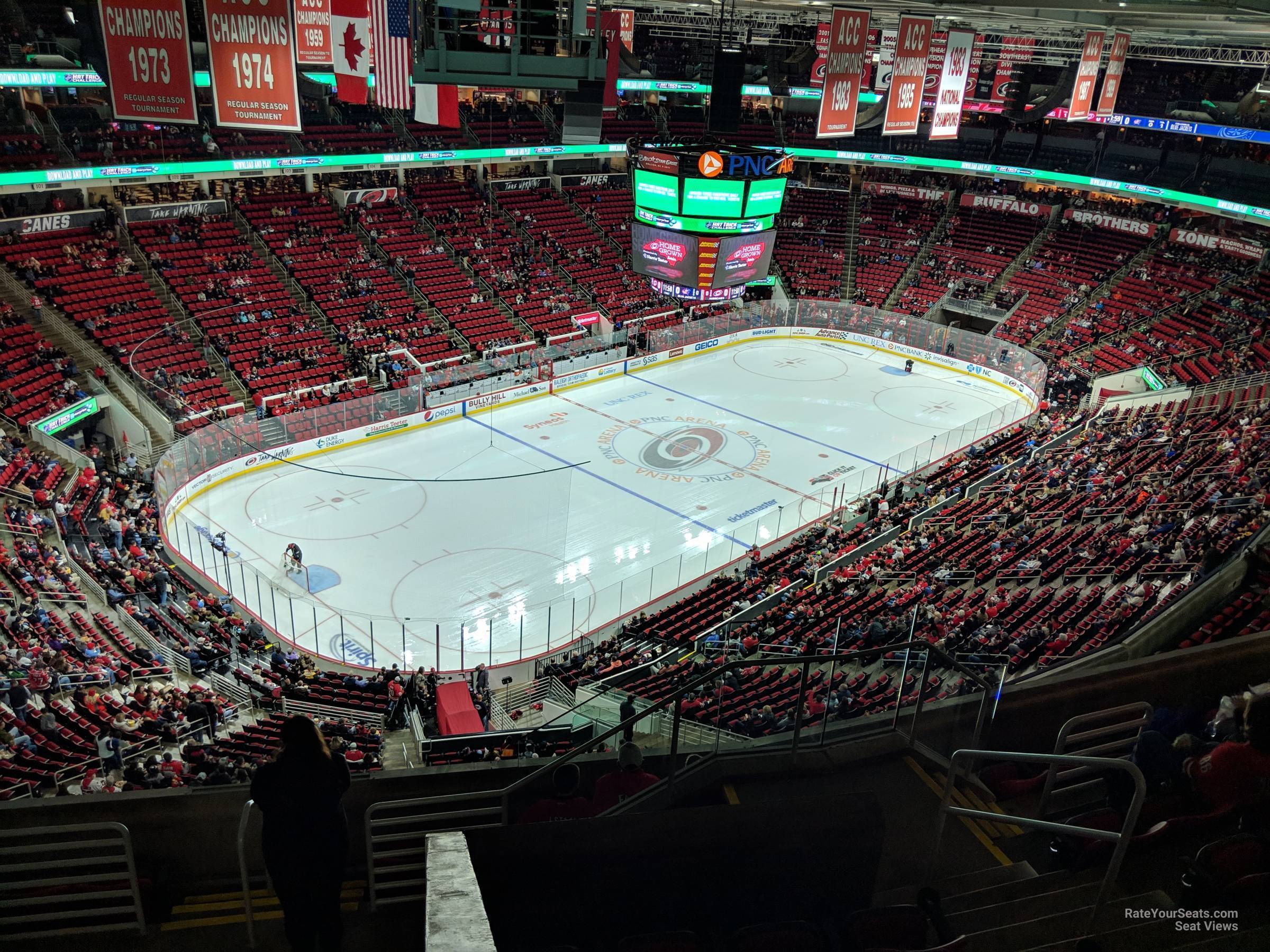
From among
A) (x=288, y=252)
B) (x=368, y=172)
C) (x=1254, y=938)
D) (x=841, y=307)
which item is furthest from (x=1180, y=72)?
(x=1254, y=938)

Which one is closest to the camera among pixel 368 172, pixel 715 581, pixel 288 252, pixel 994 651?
pixel 994 651

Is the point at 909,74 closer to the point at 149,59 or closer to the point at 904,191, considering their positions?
the point at 149,59

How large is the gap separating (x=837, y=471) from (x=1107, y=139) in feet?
79.1

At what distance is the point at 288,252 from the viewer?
3209 centimetres

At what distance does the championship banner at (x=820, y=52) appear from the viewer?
26859 mm

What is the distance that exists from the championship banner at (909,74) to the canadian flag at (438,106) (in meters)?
8.60

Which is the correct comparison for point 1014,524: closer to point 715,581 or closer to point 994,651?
point 715,581

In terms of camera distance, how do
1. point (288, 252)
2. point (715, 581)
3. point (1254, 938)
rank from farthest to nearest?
point (288, 252)
point (715, 581)
point (1254, 938)

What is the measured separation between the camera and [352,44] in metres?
14.7

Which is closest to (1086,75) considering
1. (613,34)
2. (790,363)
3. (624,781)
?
(613,34)

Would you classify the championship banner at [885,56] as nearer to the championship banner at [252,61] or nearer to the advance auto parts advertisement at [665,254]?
the advance auto parts advertisement at [665,254]

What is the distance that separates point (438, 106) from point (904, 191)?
31869 mm

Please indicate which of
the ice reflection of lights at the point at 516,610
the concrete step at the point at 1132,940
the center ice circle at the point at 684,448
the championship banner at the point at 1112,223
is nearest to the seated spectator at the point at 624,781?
the concrete step at the point at 1132,940

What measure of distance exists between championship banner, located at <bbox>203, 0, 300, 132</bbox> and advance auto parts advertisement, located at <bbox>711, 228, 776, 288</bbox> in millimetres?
8844
